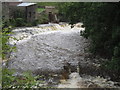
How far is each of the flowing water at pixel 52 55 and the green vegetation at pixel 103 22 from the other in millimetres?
756

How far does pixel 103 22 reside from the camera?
5922 mm

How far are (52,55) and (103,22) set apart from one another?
2.40 m

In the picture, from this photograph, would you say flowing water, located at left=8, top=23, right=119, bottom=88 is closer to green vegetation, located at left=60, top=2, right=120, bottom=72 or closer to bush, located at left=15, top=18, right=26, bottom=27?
green vegetation, located at left=60, top=2, right=120, bottom=72

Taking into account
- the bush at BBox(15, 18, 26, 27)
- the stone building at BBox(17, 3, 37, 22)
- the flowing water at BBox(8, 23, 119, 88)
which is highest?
the stone building at BBox(17, 3, 37, 22)

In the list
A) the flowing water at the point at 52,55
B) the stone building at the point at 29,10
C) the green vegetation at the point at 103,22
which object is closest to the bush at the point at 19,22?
the stone building at the point at 29,10

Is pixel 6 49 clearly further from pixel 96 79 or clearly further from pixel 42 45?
pixel 42 45

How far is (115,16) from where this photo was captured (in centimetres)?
568

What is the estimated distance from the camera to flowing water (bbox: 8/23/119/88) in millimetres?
5410

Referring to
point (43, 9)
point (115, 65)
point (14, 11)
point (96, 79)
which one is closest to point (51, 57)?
point (96, 79)

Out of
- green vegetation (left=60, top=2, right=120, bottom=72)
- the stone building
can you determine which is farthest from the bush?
green vegetation (left=60, top=2, right=120, bottom=72)

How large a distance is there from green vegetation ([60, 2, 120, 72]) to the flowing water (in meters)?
0.76

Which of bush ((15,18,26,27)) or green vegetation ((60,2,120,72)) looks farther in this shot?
bush ((15,18,26,27))

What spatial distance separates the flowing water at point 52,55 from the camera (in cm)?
541

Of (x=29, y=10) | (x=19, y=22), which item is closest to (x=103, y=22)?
(x=19, y=22)
